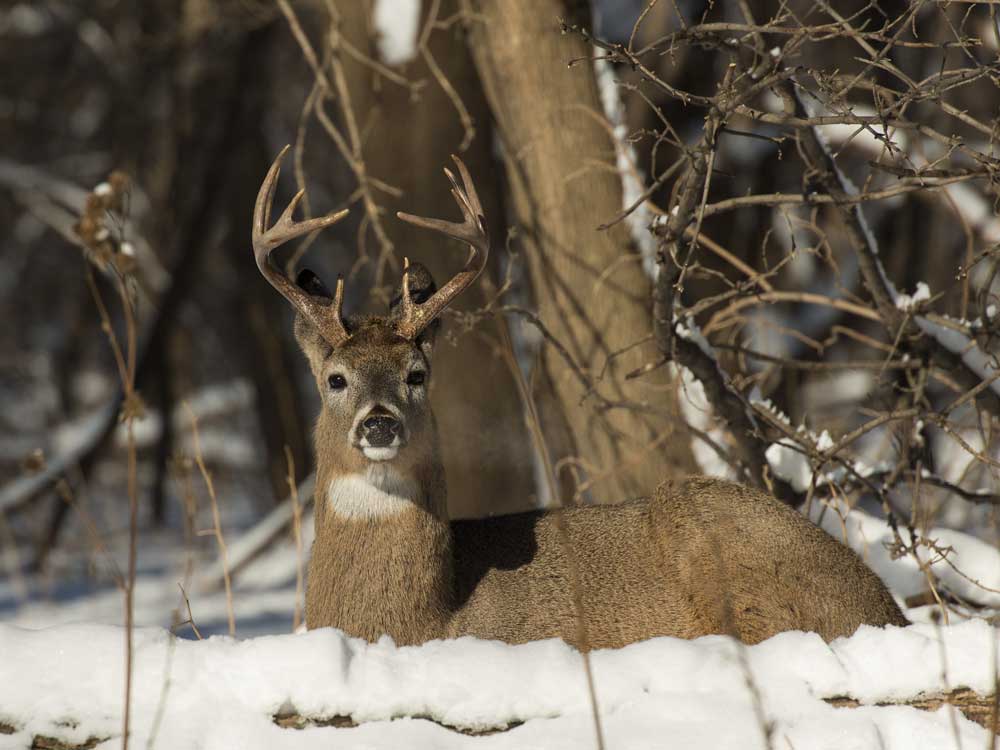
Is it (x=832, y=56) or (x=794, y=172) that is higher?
(x=832, y=56)

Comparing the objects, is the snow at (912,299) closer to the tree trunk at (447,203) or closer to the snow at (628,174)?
the snow at (628,174)

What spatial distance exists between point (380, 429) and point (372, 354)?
371mm

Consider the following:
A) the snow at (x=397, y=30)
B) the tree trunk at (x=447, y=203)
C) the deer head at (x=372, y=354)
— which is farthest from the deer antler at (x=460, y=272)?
the snow at (x=397, y=30)

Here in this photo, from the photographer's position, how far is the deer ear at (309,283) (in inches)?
175

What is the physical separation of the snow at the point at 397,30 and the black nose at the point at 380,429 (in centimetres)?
288

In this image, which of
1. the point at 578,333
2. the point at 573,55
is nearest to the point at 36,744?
the point at 578,333

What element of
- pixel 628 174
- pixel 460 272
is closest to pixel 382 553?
pixel 460 272

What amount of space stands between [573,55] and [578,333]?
1191 millimetres

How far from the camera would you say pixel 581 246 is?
18.3 ft

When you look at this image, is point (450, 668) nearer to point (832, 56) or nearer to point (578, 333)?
point (578, 333)

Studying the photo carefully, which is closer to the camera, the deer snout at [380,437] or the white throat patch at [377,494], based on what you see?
the deer snout at [380,437]

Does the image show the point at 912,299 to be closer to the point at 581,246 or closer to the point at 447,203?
the point at 581,246

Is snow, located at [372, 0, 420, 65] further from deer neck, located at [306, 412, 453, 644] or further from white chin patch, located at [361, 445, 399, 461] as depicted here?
white chin patch, located at [361, 445, 399, 461]

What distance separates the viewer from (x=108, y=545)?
10.4 meters
